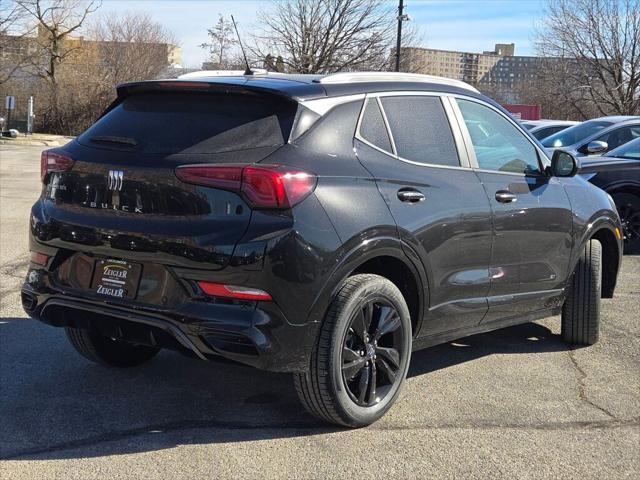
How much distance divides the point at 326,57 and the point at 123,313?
32183mm

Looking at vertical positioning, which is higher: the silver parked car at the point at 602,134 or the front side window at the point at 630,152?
the silver parked car at the point at 602,134

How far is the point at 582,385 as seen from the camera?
15.7 feet

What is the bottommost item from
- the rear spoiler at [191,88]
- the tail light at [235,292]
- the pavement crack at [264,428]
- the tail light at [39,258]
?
the pavement crack at [264,428]

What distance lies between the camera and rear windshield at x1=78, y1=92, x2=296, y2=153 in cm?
362

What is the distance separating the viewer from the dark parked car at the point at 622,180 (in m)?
9.27

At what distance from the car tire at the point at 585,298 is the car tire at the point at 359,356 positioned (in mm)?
1947

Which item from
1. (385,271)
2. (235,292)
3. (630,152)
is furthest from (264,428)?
(630,152)

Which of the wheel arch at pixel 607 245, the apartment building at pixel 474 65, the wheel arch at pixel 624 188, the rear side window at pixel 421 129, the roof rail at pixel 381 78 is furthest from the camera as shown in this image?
the apartment building at pixel 474 65

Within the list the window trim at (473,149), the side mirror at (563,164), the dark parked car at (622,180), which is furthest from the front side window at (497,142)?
the dark parked car at (622,180)

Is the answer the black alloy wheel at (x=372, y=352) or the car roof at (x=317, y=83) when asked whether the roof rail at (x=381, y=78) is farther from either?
the black alloy wheel at (x=372, y=352)

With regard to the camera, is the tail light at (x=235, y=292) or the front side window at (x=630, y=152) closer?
the tail light at (x=235, y=292)

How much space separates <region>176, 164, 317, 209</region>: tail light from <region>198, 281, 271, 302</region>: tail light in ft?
1.26

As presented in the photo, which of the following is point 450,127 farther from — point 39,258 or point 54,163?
point 39,258

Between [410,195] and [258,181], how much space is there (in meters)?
0.99
